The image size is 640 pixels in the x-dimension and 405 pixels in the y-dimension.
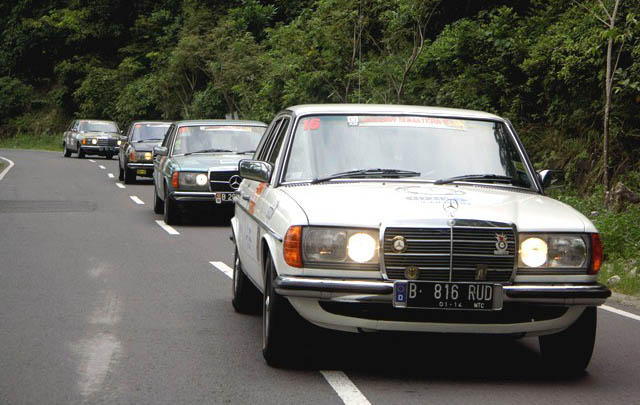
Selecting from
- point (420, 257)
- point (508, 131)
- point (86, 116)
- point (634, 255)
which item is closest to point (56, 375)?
point (420, 257)

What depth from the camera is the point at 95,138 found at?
1668 inches

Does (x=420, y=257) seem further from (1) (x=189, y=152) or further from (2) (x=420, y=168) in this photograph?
(1) (x=189, y=152)

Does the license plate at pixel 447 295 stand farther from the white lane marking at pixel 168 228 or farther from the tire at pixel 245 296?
the white lane marking at pixel 168 228

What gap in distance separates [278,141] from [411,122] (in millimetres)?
1100

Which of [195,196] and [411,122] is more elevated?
[411,122]

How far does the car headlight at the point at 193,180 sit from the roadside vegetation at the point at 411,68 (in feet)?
18.1

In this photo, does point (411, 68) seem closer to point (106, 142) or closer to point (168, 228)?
point (168, 228)

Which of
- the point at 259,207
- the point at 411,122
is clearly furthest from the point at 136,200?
the point at 411,122

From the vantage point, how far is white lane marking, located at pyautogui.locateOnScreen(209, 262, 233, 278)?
10.7 metres

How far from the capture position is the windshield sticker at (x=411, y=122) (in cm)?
703

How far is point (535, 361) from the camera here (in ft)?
21.8

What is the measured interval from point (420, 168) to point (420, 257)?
1.19 m

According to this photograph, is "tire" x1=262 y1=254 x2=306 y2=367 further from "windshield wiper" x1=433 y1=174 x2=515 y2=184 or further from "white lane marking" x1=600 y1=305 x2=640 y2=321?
"white lane marking" x1=600 y1=305 x2=640 y2=321

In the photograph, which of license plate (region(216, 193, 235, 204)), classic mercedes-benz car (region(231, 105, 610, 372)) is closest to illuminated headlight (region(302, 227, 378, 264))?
classic mercedes-benz car (region(231, 105, 610, 372))
